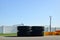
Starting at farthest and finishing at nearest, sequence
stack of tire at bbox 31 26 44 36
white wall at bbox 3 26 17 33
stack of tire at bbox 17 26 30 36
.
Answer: white wall at bbox 3 26 17 33 < stack of tire at bbox 31 26 44 36 < stack of tire at bbox 17 26 30 36

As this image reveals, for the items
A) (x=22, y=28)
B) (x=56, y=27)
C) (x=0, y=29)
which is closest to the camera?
(x=22, y=28)

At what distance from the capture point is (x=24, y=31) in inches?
1255

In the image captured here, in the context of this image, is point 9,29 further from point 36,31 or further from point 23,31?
point 36,31

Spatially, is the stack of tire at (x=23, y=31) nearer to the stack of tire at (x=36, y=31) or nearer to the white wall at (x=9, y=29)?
the stack of tire at (x=36, y=31)

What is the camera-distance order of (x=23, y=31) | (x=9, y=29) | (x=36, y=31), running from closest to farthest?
(x=23, y=31) < (x=36, y=31) < (x=9, y=29)

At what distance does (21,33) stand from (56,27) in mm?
28566

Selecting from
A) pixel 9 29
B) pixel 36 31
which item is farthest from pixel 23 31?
pixel 9 29

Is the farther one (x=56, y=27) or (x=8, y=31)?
(x=56, y=27)

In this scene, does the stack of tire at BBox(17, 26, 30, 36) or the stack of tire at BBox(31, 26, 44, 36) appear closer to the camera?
the stack of tire at BBox(17, 26, 30, 36)

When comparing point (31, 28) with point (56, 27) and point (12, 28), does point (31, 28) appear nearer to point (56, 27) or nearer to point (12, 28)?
point (12, 28)

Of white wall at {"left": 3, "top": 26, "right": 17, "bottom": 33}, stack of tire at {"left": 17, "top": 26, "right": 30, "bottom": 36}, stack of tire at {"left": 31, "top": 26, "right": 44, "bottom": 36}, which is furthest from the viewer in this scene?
white wall at {"left": 3, "top": 26, "right": 17, "bottom": 33}

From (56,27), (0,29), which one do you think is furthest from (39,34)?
(56,27)

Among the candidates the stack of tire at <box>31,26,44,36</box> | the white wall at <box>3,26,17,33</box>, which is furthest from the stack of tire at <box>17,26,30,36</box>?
the white wall at <box>3,26,17,33</box>

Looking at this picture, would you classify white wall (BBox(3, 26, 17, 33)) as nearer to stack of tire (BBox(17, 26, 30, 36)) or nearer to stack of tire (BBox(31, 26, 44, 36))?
stack of tire (BBox(17, 26, 30, 36))
